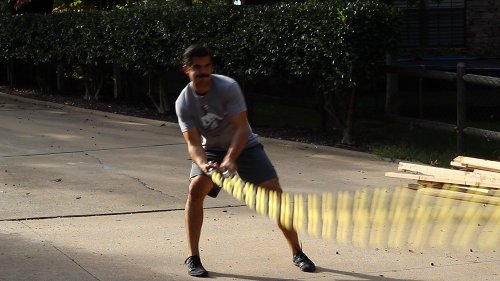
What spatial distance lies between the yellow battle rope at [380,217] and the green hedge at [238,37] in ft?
10.5

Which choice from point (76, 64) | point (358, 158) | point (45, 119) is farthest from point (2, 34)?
point (358, 158)

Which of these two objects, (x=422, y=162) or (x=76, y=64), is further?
(x=76, y=64)

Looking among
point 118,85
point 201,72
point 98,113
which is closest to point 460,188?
point 201,72

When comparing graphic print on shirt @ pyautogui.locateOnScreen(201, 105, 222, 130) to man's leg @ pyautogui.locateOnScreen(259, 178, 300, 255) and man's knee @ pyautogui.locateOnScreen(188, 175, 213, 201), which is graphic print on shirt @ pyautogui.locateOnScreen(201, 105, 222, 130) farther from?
man's leg @ pyautogui.locateOnScreen(259, 178, 300, 255)

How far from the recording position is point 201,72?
20.3 feet

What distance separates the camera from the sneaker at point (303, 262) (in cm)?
656

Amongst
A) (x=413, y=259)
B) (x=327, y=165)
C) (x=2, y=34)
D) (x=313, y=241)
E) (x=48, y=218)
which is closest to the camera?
(x=413, y=259)

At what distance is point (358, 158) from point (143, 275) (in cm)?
541

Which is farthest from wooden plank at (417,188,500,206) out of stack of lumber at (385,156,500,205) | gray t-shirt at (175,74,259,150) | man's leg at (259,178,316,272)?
gray t-shirt at (175,74,259,150)

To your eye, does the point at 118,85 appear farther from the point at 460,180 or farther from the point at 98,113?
the point at 460,180

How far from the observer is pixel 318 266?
6750mm

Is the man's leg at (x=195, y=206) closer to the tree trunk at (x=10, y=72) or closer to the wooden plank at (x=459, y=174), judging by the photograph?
the wooden plank at (x=459, y=174)

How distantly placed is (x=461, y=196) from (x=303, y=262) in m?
2.83

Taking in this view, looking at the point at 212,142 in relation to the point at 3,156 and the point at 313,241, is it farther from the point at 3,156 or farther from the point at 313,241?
the point at 3,156
